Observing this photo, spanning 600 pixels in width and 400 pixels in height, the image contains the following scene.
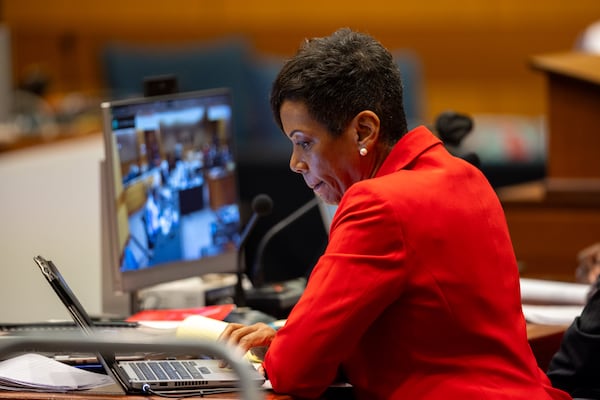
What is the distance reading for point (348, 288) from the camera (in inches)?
72.7

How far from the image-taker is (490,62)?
27.0 ft

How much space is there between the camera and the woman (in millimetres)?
1862

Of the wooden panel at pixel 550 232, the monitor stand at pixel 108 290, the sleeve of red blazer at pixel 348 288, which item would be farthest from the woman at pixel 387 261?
the wooden panel at pixel 550 232

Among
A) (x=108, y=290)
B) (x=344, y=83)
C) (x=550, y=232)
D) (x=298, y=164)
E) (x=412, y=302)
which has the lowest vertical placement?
(x=550, y=232)

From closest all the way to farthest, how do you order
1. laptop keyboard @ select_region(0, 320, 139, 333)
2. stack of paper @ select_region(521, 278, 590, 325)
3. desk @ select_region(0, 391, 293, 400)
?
desk @ select_region(0, 391, 293, 400), laptop keyboard @ select_region(0, 320, 139, 333), stack of paper @ select_region(521, 278, 590, 325)

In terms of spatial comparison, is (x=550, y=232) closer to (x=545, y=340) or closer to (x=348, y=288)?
(x=545, y=340)

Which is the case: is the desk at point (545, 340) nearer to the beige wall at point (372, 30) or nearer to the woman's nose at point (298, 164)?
the woman's nose at point (298, 164)

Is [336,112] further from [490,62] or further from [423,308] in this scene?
[490,62]

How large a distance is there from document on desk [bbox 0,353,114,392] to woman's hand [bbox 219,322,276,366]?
9.2 inches

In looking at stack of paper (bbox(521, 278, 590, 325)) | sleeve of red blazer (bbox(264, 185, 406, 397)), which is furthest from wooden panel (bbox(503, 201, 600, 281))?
sleeve of red blazer (bbox(264, 185, 406, 397))

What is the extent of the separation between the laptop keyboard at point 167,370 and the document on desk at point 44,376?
73 millimetres

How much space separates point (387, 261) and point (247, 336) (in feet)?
1.21

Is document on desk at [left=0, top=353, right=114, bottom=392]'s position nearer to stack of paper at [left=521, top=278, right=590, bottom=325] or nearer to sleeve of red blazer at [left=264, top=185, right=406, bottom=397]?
sleeve of red blazer at [left=264, top=185, right=406, bottom=397]

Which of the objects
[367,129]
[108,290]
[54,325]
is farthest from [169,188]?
[367,129]
